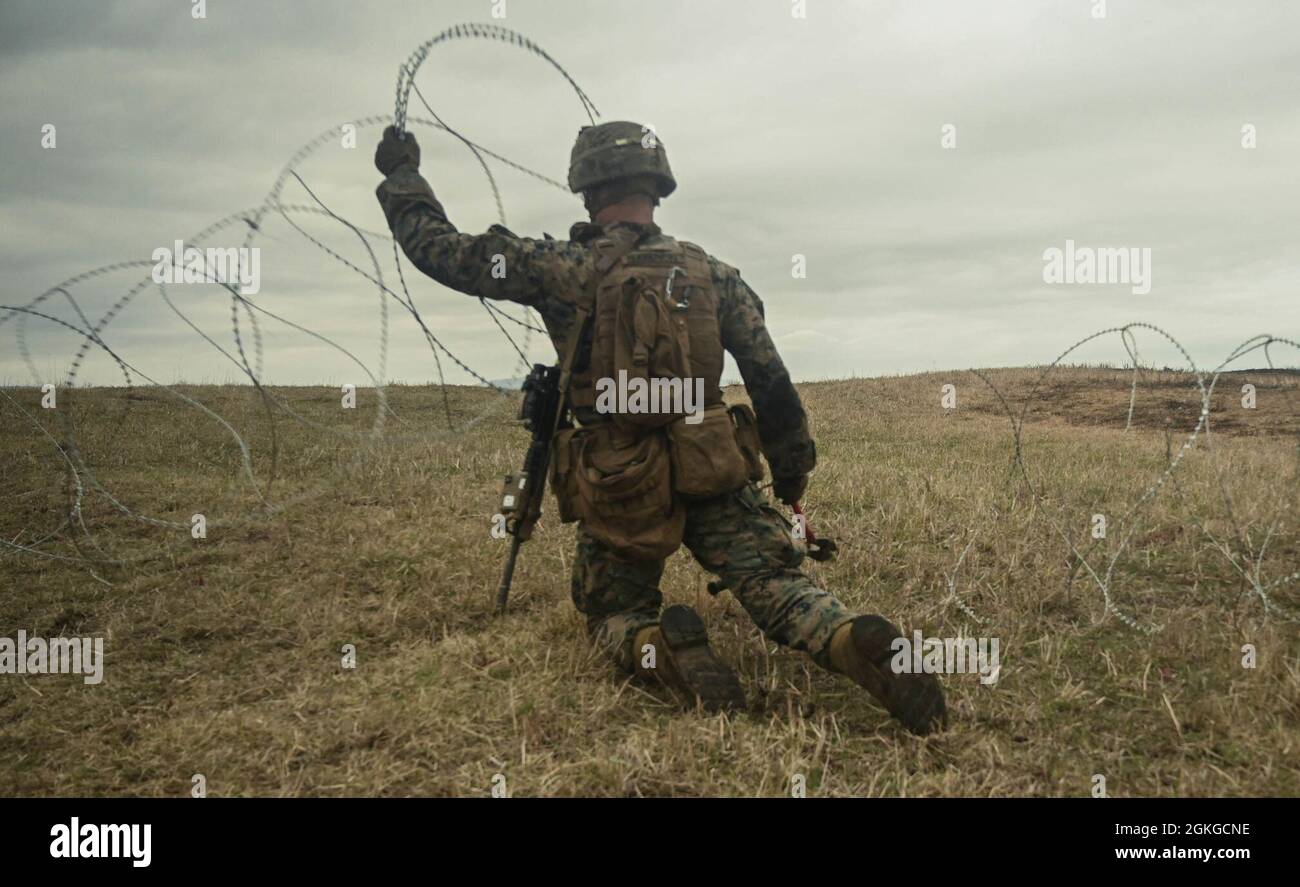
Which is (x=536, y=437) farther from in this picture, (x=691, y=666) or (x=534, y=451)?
(x=691, y=666)

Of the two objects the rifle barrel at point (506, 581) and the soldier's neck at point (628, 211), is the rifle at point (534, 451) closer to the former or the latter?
the rifle barrel at point (506, 581)

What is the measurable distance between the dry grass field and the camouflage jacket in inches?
42.9

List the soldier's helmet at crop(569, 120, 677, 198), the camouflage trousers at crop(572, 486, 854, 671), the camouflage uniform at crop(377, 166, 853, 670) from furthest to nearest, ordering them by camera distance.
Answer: the soldier's helmet at crop(569, 120, 677, 198), the camouflage uniform at crop(377, 166, 853, 670), the camouflage trousers at crop(572, 486, 854, 671)

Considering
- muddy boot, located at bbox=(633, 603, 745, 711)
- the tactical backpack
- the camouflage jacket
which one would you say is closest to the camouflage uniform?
the camouflage jacket

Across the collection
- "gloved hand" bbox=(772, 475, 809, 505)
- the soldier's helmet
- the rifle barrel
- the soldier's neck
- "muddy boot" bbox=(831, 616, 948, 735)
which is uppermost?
the soldier's helmet

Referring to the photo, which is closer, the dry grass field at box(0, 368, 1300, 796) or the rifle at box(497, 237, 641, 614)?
the dry grass field at box(0, 368, 1300, 796)

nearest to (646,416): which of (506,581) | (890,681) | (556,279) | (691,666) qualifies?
(556,279)

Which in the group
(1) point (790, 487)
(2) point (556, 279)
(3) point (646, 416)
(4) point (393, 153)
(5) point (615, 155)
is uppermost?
(4) point (393, 153)

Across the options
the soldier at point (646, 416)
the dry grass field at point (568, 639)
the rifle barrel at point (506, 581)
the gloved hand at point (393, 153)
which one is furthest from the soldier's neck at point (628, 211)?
the rifle barrel at point (506, 581)

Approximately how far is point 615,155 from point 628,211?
270 millimetres

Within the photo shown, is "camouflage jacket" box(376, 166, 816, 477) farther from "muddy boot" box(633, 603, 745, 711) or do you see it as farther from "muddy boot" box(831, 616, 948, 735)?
"muddy boot" box(831, 616, 948, 735)

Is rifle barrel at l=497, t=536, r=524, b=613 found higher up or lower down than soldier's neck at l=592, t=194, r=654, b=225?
lower down

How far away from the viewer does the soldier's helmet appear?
446 centimetres

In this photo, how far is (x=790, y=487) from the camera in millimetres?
4789
